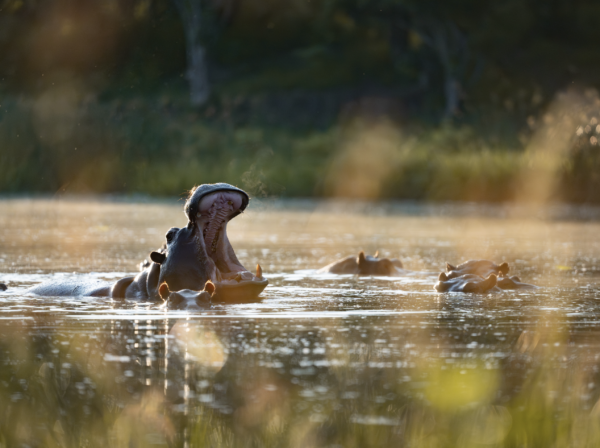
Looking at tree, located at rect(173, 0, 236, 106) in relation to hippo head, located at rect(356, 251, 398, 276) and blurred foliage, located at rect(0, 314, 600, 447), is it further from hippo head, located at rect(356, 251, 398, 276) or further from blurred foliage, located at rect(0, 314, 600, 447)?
blurred foliage, located at rect(0, 314, 600, 447)

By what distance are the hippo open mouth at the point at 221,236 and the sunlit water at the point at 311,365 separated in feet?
0.67

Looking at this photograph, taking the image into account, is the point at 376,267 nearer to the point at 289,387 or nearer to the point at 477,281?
the point at 477,281

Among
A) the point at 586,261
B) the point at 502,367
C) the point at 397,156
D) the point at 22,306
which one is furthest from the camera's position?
the point at 397,156

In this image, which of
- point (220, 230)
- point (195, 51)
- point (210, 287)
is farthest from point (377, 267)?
point (195, 51)

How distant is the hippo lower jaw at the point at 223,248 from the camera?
757 cm

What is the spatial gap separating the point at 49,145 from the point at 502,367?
77.4 feet

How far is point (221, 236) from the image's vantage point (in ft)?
25.6

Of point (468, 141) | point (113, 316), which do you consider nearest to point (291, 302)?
point (113, 316)

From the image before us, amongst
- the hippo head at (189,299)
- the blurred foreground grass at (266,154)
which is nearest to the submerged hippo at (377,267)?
the hippo head at (189,299)

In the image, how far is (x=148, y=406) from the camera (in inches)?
182

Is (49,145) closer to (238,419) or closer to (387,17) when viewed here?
(387,17)

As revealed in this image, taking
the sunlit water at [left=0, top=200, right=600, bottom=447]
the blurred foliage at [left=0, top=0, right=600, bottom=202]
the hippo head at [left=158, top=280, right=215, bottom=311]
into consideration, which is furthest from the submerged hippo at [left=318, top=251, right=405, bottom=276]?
the blurred foliage at [left=0, top=0, right=600, bottom=202]

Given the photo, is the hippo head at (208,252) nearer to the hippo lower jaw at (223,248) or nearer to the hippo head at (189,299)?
the hippo lower jaw at (223,248)

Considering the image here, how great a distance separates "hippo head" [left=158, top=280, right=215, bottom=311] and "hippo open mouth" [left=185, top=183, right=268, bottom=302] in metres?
0.26
